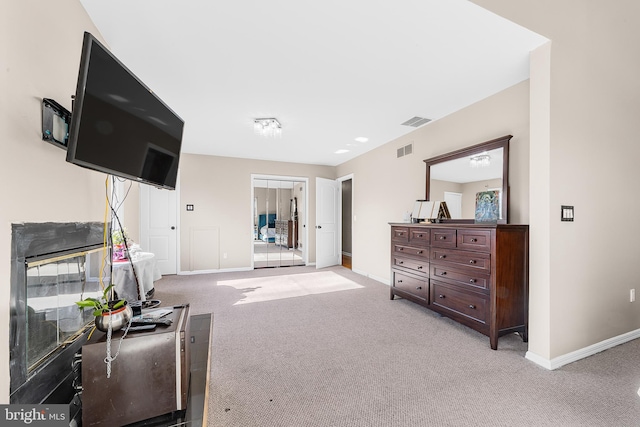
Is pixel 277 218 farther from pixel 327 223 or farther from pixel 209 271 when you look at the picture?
pixel 209 271

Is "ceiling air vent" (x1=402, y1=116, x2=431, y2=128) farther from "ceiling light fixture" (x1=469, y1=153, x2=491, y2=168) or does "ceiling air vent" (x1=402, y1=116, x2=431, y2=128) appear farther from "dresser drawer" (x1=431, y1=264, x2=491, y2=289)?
"dresser drawer" (x1=431, y1=264, x2=491, y2=289)

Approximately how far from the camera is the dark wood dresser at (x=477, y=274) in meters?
2.44

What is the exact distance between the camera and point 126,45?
2.19 m

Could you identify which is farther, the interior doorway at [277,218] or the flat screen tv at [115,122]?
the interior doorway at [277,218]

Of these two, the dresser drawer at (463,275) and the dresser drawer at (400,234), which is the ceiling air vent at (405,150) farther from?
the dresser drawer at (463,275)

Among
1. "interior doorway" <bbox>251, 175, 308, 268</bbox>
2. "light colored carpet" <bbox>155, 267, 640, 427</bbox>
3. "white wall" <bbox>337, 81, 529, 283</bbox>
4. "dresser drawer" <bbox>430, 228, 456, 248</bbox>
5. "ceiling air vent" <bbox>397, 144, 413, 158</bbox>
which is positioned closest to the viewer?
"light colored carpet" <bbox>155, 267, 640, 427</bbox>

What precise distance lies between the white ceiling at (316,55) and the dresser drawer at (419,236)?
60.3 inches

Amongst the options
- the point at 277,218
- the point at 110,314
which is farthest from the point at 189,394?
the point at 277,218

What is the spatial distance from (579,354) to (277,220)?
5.82 m

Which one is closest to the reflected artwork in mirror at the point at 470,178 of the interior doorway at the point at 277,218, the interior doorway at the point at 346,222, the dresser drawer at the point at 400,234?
the dresser drawer at the point at 400,234

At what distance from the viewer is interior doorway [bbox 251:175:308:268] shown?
21.6 feet

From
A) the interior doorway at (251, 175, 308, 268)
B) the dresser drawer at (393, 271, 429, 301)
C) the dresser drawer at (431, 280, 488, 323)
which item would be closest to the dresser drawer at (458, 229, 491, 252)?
the dresser drawer at (431, 280, 488, 323)

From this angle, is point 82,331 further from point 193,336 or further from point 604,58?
point 604,58

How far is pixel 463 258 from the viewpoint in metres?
2.77
